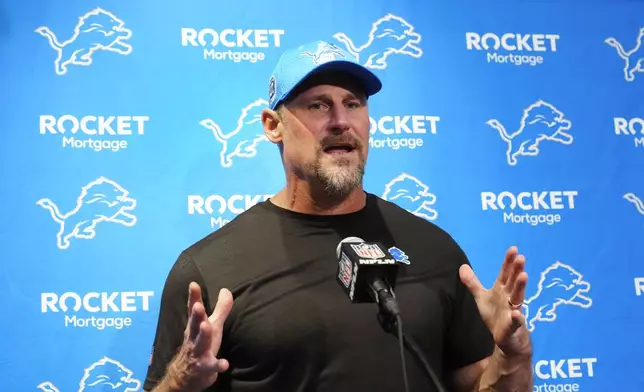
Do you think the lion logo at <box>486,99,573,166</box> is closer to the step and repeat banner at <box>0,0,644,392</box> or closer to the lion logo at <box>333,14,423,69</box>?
the step and repeat banner at <box>0,0,644,392</box>

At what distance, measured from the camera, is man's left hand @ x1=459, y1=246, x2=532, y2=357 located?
1083 mm

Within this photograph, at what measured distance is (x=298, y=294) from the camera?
131 centimetres

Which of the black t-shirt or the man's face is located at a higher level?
the man's face

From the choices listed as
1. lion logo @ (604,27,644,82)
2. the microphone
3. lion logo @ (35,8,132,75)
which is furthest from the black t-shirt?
lion logo @ (604,27,644,82)

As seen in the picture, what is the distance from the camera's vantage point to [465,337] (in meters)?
1.39

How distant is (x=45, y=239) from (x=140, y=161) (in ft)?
1.10

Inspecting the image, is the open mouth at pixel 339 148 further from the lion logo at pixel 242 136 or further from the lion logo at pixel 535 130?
Answer: the lion logo at pixel 535 130

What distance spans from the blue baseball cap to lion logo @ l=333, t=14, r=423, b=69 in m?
0.56

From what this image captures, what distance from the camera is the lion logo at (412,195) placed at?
6.52ft

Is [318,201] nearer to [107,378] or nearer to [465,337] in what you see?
[465,337]

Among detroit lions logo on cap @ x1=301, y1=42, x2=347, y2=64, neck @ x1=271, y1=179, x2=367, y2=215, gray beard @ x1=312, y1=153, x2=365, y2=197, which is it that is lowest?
neck @ x1=271, y1=179, x2=367, y2=215

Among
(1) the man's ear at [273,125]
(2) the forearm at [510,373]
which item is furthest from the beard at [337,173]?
(2) the forearm at [510,373]

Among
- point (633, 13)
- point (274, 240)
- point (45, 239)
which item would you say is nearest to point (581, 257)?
point (633, 13)

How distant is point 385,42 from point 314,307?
1.08 meters
